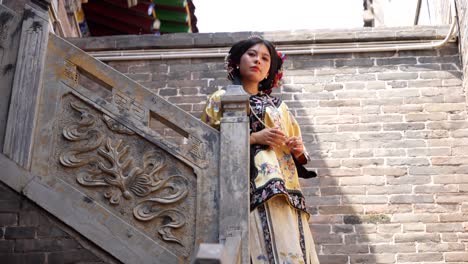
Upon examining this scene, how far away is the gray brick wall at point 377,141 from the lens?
29.2ft

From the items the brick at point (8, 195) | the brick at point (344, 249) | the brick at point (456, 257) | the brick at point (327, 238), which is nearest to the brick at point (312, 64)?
the brick at point (327, 238)

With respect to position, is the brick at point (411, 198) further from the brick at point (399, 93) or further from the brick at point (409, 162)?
the brick at point (399, 93)

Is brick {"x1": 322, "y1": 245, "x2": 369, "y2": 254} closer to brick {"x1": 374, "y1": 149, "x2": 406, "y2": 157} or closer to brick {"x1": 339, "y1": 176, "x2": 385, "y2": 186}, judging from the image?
brick {"x1": 339, "y1": 176, "x2": 385, "y2": 186}

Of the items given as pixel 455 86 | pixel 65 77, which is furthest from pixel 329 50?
pixel 65 77

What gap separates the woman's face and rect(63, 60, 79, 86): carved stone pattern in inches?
47.9

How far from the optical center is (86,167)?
6.35 m

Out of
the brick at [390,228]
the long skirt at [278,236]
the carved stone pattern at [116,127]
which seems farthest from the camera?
the brick at [390,228]

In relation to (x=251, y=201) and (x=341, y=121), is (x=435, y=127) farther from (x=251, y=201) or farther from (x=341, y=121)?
(x=251, y=201)

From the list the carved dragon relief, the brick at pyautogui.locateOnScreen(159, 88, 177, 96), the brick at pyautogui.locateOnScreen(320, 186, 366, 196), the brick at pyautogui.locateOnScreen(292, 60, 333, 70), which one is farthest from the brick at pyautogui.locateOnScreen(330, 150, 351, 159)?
the carved dragon relief

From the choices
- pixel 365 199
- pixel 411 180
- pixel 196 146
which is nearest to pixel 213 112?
pixel 196 146

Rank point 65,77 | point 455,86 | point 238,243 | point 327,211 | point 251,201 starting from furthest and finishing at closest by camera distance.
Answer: point 455,86 < point 327,211 < point 65,77 < point 251,201 < point 238,243

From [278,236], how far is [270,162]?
0.56 m

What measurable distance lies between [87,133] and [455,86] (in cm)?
473

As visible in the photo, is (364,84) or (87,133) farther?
(364,84)
